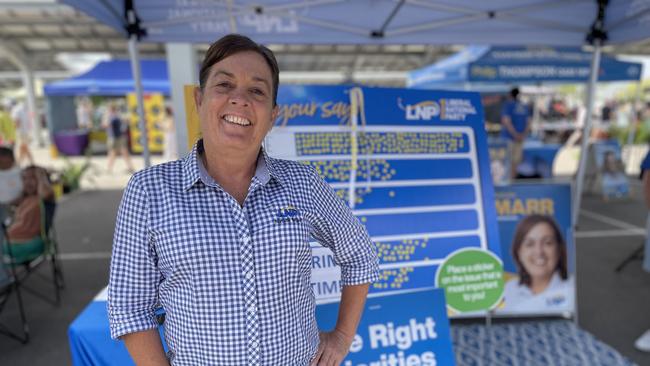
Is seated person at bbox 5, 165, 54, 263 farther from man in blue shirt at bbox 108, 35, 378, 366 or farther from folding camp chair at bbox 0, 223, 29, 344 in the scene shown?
man in blue shirt at bbox 108, 35, 378, 366

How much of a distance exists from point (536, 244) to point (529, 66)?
3.93 metres

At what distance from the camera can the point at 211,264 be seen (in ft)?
3.15

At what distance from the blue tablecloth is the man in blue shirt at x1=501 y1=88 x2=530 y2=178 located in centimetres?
675

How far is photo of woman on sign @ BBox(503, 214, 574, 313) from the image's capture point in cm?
296

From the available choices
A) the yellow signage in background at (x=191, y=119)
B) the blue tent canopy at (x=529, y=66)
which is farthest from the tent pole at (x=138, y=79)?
the blue tent canopy at (x=529, y=66)

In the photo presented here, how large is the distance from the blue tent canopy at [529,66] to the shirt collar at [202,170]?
5.25 m

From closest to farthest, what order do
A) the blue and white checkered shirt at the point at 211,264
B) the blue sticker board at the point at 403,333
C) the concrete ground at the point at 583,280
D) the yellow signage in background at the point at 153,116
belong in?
the blue and white checkered shirt at the point at 211,264
the blue sticker board at the point at 403,333
the concrete ground at the point at 583,280
the yellow signage in background at the point at 153,116

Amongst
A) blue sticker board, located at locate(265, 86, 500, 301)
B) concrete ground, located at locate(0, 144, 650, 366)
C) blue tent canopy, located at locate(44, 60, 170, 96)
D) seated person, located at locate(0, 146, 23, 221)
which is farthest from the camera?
blue tent canopy, located at locate(44, 60, 170, 96)

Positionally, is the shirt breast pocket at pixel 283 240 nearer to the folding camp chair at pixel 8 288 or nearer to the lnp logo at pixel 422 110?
the lnp logo at pixel 422 110

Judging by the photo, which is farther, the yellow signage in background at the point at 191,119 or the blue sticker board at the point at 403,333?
the yellow signage in background at the point at 191,119

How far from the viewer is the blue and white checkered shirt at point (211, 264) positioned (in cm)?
94

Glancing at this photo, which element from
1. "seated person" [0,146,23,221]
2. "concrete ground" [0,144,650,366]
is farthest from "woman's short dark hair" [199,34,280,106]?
"seated person" [0,146,23,221]

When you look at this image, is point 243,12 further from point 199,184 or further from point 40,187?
point 40,187

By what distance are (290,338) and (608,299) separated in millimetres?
3506
